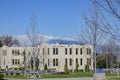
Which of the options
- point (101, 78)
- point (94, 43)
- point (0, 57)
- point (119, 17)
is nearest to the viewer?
point (119, 17)

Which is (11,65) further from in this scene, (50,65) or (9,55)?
(50,65)

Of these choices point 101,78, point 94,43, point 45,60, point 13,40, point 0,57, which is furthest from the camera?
point 13,40

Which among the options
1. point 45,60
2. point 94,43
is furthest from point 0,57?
point 94,43

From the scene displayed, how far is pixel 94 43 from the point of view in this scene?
2734 cm

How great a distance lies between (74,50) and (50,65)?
23.6 feet

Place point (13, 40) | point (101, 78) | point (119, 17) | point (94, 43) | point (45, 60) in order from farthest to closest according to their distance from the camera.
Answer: point (13, 40) → point (45, 60) → point (94, 43) → point (101, 78) → point (119, 17)

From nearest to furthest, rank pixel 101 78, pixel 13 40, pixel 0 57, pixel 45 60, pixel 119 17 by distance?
1. pixel 119 17
2. pixel 101 78
3. pixel 45 60
4. pixel 0 57
5. pixel 13 40

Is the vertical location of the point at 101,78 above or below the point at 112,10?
below

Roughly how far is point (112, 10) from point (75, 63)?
259 feet

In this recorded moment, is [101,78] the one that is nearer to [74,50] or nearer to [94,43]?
[94,43]

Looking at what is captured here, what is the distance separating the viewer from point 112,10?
10.2 m

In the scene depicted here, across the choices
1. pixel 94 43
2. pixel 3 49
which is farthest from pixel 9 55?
pixel 94 43

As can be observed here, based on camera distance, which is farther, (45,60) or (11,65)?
(11,65)

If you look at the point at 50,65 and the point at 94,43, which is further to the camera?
the point at 50,65
